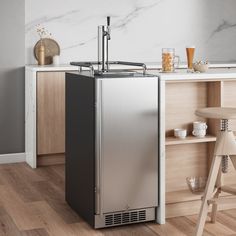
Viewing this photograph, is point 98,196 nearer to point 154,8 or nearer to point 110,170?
point 110,170

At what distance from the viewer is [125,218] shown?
3.66 m

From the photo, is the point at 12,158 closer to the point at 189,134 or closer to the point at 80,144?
the point at 80,144

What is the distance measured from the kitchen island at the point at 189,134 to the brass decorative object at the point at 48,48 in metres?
2.04

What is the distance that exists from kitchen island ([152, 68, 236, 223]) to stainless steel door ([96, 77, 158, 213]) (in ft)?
0.64

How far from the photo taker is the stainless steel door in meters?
3.50

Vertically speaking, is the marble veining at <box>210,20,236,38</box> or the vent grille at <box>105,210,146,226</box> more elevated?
the marble veining at <box>210,20,236,38</box>

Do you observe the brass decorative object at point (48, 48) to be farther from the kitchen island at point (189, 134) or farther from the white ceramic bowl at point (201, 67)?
A: the white ceramic bowl at point (201, 67)

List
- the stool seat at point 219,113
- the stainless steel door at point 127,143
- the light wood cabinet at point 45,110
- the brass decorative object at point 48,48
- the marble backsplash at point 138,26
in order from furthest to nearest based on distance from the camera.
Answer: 1. the marble backsplash at point 138,26
2. the brass decorative object at point 48,48
3. the light wood cabinet at point 45,110
4. the stainless steel door at point 127,143
5. the stool seat at point 219,113

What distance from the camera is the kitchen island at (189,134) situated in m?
3.81

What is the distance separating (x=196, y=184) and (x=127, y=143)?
626 mm

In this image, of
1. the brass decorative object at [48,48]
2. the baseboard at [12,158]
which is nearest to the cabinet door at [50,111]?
the baseboard at [12,158]

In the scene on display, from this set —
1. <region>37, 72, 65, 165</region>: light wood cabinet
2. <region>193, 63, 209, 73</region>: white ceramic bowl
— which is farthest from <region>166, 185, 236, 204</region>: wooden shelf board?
<region>37, 72, 65, 165</region>: light wood cabinet

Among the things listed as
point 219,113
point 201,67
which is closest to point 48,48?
point 201,67

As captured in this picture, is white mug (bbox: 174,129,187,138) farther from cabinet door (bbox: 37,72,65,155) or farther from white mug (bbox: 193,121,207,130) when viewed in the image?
cabinet door (bbox: 37,72,65,155)
